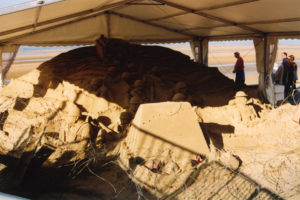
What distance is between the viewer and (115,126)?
7121 mm

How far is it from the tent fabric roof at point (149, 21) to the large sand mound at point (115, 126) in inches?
32.5

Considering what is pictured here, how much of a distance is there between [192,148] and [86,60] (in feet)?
15.4

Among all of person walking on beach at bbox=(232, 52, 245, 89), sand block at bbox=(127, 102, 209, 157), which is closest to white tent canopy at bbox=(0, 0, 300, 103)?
person walking on beach at bbox=(232, 52, 245, 89)

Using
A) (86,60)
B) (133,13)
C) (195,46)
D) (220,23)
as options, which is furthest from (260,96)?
(86,60)

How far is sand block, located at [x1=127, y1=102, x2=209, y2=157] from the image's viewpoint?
18.1ft

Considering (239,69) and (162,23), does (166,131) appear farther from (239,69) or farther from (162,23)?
(239,69)

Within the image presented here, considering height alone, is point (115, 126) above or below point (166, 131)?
below

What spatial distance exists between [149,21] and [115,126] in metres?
4.23

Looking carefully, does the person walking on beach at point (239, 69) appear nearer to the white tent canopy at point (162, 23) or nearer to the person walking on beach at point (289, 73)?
the white tent canopy at point (162, 23)

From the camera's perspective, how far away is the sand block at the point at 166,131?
5.53m

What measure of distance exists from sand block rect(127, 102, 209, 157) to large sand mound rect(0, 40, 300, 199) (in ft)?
1.31

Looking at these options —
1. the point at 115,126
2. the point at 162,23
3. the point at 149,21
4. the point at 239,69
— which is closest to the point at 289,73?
A: the point at 239,69

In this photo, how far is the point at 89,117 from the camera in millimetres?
7324

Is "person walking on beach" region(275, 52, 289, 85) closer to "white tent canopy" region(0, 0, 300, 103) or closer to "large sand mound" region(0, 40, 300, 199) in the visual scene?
"white tent canopy" region(0, 0, 300, 103)
